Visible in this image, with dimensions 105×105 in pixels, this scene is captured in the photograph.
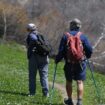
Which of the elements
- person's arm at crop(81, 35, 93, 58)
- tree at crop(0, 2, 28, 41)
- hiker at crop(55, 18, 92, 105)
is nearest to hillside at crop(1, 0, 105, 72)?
tree at crop(0, 2, 28, 41)

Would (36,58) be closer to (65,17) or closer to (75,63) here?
(75,63)

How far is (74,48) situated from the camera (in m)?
14.2

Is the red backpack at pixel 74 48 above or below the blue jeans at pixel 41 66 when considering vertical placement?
above

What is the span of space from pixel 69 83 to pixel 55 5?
50.4 m

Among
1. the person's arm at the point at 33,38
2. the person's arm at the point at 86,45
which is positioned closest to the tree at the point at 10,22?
the person's arm at the point at 33,38

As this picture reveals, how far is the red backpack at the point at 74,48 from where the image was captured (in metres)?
14.2

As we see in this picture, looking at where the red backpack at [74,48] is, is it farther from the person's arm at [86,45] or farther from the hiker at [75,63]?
the person's arm at [86,45]

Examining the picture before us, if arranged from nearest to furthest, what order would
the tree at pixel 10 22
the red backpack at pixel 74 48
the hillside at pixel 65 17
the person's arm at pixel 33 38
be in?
1. the red backpack at pixel 74 48
2. the person's arm at pixel 33 38
3. the hillside at pixel 65 17
4. the tree at pixel 10 22

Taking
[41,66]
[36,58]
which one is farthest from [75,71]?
[36,58]

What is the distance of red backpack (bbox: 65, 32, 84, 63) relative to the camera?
14.2 metres

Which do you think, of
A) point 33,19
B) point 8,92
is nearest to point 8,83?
point 8,92

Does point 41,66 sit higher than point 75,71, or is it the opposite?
point 75,71

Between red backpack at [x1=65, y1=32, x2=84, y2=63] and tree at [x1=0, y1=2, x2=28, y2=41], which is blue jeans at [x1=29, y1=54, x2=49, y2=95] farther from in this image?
tree at [x1=0, y1=2, x2=28, y2=41]

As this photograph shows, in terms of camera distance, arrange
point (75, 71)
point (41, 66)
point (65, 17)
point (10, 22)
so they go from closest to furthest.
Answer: point (75, 71)
point (41, 66)
point (10, 22)
point (65, 17)
